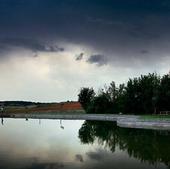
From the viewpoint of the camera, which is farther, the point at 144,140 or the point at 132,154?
the point at 144,140

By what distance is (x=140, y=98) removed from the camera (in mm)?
83188

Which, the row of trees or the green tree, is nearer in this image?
the row of trees

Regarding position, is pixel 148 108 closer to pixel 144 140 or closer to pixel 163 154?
pixel 144 140

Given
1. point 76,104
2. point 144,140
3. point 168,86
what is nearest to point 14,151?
point 144,140

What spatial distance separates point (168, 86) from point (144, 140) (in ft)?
118

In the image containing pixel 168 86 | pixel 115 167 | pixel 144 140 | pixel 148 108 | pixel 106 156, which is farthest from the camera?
pixel 148 108

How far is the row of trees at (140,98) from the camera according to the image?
75125 millimetres

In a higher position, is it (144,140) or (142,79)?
(142,79)

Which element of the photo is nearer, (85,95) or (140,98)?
(140,98)

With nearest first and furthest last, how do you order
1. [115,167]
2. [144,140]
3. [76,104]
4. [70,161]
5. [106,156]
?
[115,167], [70,161], [106,156], [144,140], [76,104]

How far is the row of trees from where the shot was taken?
75125mm

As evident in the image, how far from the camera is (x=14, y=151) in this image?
31109 mm

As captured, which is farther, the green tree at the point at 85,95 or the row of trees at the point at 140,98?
the green tree at the point at 85,95

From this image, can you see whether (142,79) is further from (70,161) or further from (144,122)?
(70,161)
